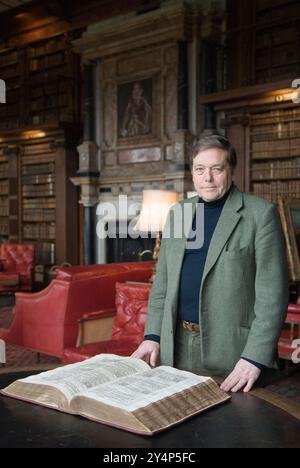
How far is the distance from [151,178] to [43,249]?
3086 mm

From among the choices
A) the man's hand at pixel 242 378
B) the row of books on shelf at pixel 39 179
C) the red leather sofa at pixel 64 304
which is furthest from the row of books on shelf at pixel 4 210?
the man's hand at pixel 242 378

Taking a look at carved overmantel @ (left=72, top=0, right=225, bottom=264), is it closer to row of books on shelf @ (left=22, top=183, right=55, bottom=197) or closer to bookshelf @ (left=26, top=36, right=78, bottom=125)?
bookshelf @ (left=26, top=36, right=78, bottom=125)

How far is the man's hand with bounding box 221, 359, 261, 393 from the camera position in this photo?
1394mm

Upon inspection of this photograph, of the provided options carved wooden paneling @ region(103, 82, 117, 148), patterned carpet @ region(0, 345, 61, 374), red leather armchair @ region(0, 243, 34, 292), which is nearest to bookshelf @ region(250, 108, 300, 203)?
carved wooden paneling @ region(103, 82, 117, 148)

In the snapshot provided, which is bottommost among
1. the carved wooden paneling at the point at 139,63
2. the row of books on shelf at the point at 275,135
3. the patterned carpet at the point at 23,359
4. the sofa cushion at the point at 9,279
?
the patterned carpet at the point at 23,359

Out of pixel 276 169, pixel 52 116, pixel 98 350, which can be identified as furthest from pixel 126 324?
pixel 52 116

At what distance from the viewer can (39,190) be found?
9.99 metres

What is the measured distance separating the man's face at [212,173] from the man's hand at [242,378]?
54 cm

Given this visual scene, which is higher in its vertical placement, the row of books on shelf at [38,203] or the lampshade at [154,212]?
the row of books on shelf at [38,203]

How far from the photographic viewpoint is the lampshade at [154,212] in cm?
462

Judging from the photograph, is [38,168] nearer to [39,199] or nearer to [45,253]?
[39,199]

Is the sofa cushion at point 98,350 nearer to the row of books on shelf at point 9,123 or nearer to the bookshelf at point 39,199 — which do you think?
the bookshelf at point 39,199

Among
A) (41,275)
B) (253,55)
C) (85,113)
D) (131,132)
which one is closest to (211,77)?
(253,55)

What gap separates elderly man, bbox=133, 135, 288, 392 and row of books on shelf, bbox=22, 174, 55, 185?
27.2ft
